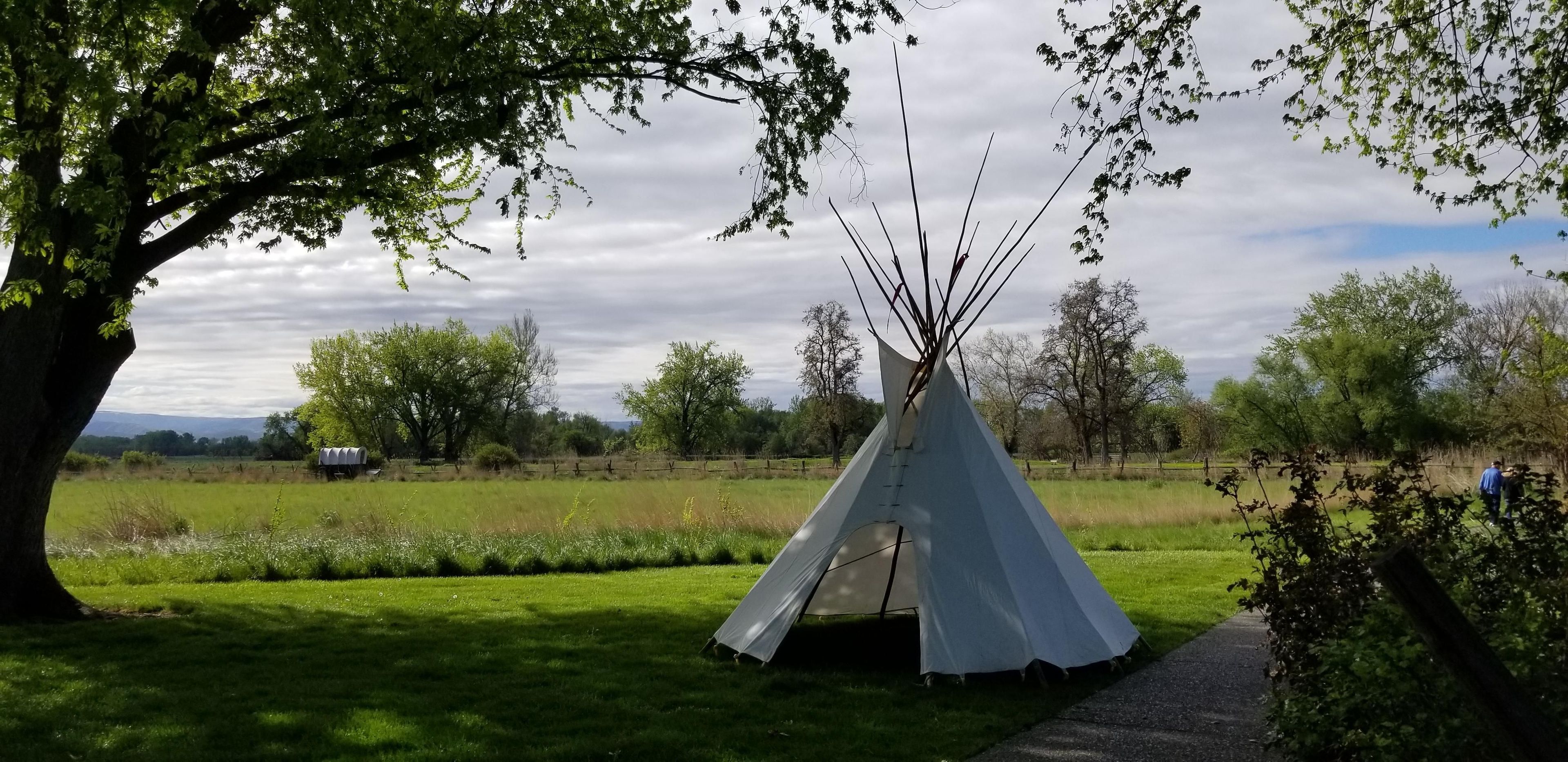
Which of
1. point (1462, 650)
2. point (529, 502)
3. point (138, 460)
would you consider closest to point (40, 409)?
point (1462, 650)

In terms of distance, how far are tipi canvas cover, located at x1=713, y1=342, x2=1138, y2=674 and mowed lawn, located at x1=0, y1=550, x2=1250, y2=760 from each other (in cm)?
27

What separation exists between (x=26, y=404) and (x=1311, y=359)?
4936cm

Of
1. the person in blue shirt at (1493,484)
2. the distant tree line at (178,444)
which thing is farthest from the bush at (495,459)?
the distant tree line at (178,444)

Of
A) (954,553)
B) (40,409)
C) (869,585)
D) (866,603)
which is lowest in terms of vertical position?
(866,603)

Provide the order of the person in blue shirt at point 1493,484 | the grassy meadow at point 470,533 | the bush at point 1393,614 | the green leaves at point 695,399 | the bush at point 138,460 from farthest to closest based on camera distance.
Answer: the green leaves at point 695,399, the bush at point 138,460, the grassy meadow at point 470,533, the person in blue shirt at point 1493,484, the bush at point 1393,614

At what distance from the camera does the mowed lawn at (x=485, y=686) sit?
5.50 m

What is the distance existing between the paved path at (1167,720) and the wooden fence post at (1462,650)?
275 centimetres

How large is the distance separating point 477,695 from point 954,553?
3.37m

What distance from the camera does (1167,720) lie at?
595 centimetres

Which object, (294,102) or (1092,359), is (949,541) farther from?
(1092,359)

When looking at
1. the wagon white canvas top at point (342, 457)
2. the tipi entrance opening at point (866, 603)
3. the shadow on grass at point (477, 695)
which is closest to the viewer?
the shadow on grass at point (477, 695)

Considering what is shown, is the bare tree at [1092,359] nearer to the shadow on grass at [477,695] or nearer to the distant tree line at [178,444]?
the shadow on grass at [477,695]

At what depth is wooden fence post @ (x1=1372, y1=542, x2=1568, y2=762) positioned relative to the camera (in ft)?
8.46

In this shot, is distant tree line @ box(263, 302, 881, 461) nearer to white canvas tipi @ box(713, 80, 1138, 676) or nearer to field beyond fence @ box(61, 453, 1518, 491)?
field beyond fence @ box(61, 453, 1518, 491)
